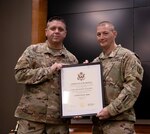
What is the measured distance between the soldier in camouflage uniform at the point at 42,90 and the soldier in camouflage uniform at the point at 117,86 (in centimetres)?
34

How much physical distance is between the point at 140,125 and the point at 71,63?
155 cm

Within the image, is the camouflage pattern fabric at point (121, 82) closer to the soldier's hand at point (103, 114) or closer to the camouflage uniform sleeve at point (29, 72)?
the soldier's hand at point (103, 114)

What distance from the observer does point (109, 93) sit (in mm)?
2463

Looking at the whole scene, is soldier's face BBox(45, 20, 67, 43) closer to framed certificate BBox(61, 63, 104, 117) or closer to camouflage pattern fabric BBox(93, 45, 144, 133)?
framed certificate BBox(61, 63, 104, 117)

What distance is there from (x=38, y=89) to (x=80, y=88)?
13.6 inches

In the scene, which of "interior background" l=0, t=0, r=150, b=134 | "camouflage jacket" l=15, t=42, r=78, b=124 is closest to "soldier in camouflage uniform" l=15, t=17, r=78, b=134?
"camouflage jacket" l=15, t=42, r=78, b=124

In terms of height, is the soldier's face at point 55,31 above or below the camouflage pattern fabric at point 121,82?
above

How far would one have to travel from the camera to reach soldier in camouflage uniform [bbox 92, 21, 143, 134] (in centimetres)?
237

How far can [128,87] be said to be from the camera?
238 centimetres

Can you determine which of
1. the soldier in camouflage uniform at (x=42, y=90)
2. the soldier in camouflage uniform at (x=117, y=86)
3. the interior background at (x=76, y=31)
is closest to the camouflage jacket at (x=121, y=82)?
the soldier in camouflage uniform at (x=117, y=86)

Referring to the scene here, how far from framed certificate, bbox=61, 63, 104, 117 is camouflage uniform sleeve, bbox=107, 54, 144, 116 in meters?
0.20

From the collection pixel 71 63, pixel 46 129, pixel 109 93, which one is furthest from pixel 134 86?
pixel 46 129

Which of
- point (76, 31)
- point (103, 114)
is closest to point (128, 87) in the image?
point (103, 114)

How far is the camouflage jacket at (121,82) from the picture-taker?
236cm
